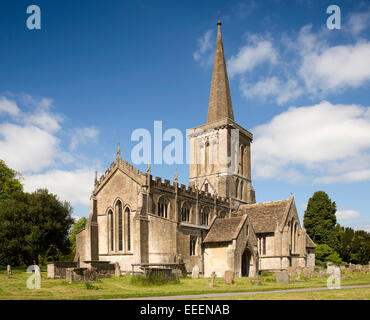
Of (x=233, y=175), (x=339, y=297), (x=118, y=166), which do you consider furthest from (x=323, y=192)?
(x=339, y=297)

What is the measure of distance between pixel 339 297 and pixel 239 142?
4956 cm

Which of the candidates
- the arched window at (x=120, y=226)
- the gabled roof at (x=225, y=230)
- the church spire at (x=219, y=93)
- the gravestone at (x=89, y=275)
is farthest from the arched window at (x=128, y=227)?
the church spire at (x=219, y=93)

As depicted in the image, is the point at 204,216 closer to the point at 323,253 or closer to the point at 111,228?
the point at 111,228

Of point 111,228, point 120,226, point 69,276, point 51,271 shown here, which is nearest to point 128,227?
point 120,226

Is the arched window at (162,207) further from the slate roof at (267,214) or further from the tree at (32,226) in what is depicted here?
the tree at (32,226)

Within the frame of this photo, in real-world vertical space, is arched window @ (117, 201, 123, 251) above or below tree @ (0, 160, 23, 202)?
below

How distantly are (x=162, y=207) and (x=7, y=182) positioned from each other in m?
27.3

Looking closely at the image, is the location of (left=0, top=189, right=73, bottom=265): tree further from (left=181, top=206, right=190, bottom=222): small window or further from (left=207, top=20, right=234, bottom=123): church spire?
(left=207, top=20, right=234, bottom=123): church spire

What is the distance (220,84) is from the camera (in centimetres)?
6569

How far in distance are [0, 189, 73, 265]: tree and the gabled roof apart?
756 inches

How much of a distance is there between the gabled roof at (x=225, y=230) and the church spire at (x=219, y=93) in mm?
26329

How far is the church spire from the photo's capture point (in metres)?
64.3

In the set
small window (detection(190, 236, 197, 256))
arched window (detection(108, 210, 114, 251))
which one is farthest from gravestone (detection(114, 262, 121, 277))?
small window (detection(190, 236, 197, 256))
